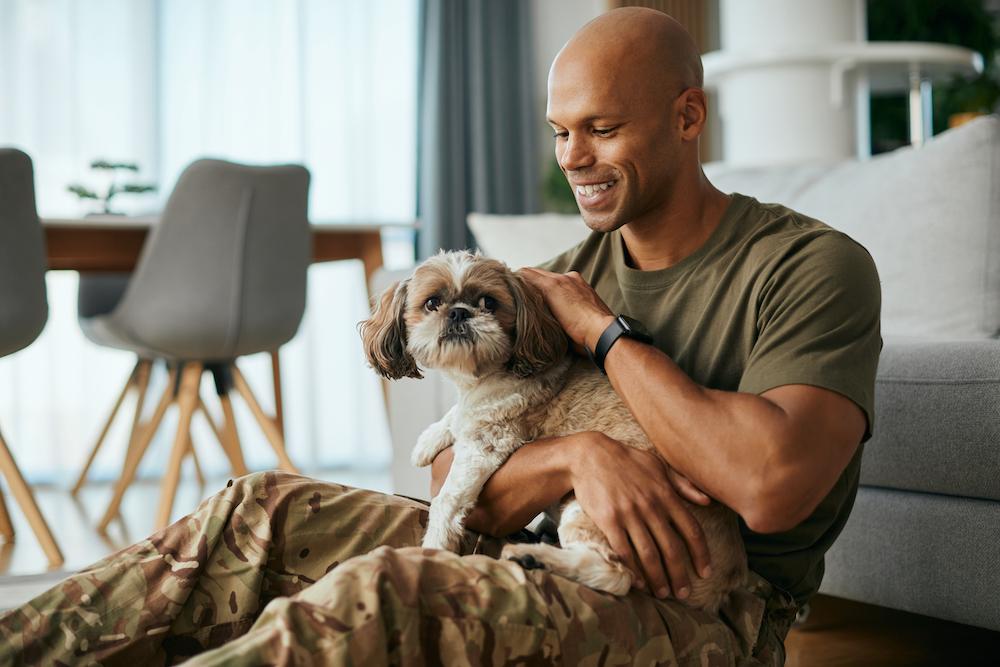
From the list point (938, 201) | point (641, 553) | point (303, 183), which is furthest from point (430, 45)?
point (641, 553)

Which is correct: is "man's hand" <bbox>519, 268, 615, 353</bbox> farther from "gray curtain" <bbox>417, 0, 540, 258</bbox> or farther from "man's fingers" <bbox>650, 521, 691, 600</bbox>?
"gray curtain" <bbox>417, 0, 540, 258</bbox>

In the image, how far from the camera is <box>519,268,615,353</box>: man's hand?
61.3 inches

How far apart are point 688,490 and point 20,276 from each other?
2728mm

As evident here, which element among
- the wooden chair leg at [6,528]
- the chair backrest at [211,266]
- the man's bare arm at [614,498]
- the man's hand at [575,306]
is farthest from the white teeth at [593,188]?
the wooden chair leg at [6,528]

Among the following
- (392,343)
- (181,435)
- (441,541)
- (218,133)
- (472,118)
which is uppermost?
→ (472,118)

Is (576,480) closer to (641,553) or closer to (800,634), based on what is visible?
(641,553)

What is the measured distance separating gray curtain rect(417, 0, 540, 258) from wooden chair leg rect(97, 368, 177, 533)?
2.46 m

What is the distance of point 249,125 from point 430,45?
1.22 metres

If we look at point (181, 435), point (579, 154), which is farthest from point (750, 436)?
point (181, 435)

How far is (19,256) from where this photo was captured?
11.1 ft

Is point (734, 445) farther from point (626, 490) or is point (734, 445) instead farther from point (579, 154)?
point (579, 154)

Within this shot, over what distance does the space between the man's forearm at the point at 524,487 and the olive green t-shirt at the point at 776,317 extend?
26 centimetres

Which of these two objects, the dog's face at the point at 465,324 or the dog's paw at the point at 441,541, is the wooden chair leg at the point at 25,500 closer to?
the dog's face at the point at 465,324

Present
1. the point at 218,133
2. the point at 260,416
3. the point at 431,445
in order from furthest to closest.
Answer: the point at 218,133 < the point at 260,416 < the point at 431,445
